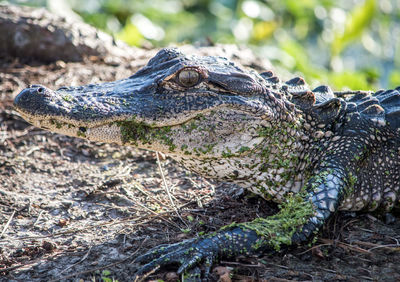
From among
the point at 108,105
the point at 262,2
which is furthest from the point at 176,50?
the point at 262,2

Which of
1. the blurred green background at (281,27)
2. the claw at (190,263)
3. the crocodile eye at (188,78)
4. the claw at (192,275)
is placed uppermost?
the blurred green background at (281,27)

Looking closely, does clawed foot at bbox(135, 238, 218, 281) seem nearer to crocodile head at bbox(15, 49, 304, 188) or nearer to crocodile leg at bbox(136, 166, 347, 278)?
crocodile leg at bbox(136, 166, 347, 278)

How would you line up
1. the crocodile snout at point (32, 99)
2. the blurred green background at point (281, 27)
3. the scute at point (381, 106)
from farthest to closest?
the blurred green background at point (281, 27)
the scute at point (381, 106)
the crocodile snout at point (32, 99)

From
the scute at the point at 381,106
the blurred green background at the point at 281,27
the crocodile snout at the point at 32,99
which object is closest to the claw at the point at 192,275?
the crocodile snout at the point at 32,99

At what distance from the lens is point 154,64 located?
338 cm

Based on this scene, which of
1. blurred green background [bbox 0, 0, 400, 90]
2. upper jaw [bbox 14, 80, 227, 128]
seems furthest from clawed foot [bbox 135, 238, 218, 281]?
blurred green background [bbox 0, 0, 400, 90]

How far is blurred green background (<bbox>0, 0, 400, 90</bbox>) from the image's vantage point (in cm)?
886

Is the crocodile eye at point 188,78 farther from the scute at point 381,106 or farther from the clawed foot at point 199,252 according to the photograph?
the scute at point 381,106

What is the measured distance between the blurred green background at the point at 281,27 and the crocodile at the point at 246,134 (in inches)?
187

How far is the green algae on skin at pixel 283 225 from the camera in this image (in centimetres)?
283

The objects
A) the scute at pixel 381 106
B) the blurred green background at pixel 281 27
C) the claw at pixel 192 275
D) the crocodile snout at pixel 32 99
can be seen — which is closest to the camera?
the claw at pixel 192 275

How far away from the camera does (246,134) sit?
10.4 ft

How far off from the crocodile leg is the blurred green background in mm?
5234

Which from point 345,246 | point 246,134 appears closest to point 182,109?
point 246,134
